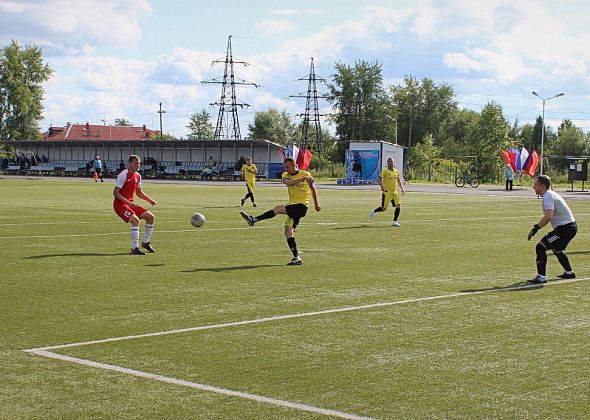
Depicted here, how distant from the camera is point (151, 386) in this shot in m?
7.21

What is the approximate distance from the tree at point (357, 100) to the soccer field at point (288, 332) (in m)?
119

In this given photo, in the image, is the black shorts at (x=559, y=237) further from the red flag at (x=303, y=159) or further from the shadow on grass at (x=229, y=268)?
the red flag at (x=303, y=159)

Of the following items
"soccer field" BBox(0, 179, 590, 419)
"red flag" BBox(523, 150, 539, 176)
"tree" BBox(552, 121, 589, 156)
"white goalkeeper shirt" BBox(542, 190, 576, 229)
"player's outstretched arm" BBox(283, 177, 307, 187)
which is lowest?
"soccer field" BBox(0, 179, 590, 419)

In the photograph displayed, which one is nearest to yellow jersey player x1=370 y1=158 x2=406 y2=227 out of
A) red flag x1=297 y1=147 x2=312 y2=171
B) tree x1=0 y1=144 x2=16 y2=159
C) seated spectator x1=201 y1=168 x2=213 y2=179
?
red flag x1=297 y1=147 x2=312 y2=171

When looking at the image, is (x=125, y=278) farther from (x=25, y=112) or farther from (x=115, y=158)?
(x=25, y=112)

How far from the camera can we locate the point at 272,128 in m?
164

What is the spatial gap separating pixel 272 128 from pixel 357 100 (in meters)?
31.2

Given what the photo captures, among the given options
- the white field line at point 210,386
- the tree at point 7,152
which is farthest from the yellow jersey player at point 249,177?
the tree at point 7,152

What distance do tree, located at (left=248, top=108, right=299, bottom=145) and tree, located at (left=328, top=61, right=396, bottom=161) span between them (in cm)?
2739

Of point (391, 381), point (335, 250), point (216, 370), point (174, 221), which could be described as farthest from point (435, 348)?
point (174, 221)

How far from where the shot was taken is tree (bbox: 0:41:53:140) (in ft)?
400

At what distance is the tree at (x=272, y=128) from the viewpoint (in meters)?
164

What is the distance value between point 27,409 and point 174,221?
1945 cm

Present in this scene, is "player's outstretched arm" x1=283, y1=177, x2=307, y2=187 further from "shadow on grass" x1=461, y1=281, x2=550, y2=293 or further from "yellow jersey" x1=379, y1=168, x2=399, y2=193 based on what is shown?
"yellow jersey" x1=379, y1=168, x2=399, y2=193
